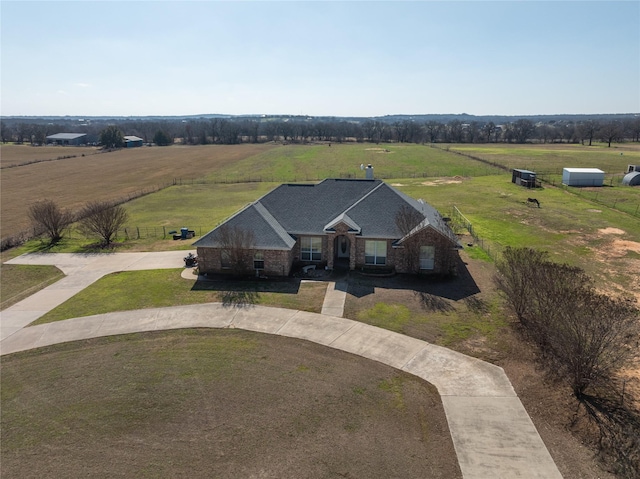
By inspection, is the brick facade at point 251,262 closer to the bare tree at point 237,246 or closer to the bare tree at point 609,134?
the bare tree at point 237,246

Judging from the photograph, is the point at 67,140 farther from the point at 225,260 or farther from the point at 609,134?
the point at 609,134

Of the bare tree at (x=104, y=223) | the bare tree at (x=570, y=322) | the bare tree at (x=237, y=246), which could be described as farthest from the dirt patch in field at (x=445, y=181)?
the bare tree at (x=104, y=223)

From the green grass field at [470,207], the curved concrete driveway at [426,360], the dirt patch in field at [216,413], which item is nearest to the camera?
the dirt patch in field at [216,413]

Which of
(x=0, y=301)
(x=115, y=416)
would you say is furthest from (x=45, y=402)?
(x=0, y=301)

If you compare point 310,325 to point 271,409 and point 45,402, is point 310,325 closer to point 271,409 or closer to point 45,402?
point 271,409

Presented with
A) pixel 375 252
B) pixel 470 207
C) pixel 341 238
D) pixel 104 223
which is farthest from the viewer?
pixel 470 207

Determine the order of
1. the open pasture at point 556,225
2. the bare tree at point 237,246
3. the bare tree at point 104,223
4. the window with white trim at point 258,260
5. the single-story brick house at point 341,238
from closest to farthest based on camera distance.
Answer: the bare tree at point 237,246 < the single-story brick house at point 341,238 < the window with white trim at point 258,260 < the open pasture at point 556,225 < the bare tree at point 104,223

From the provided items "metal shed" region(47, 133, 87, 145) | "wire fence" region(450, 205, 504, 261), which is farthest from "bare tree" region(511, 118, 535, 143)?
"metal shed" region(47, 133, 87, 145)

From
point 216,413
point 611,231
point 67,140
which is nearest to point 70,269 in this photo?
point 216,413
